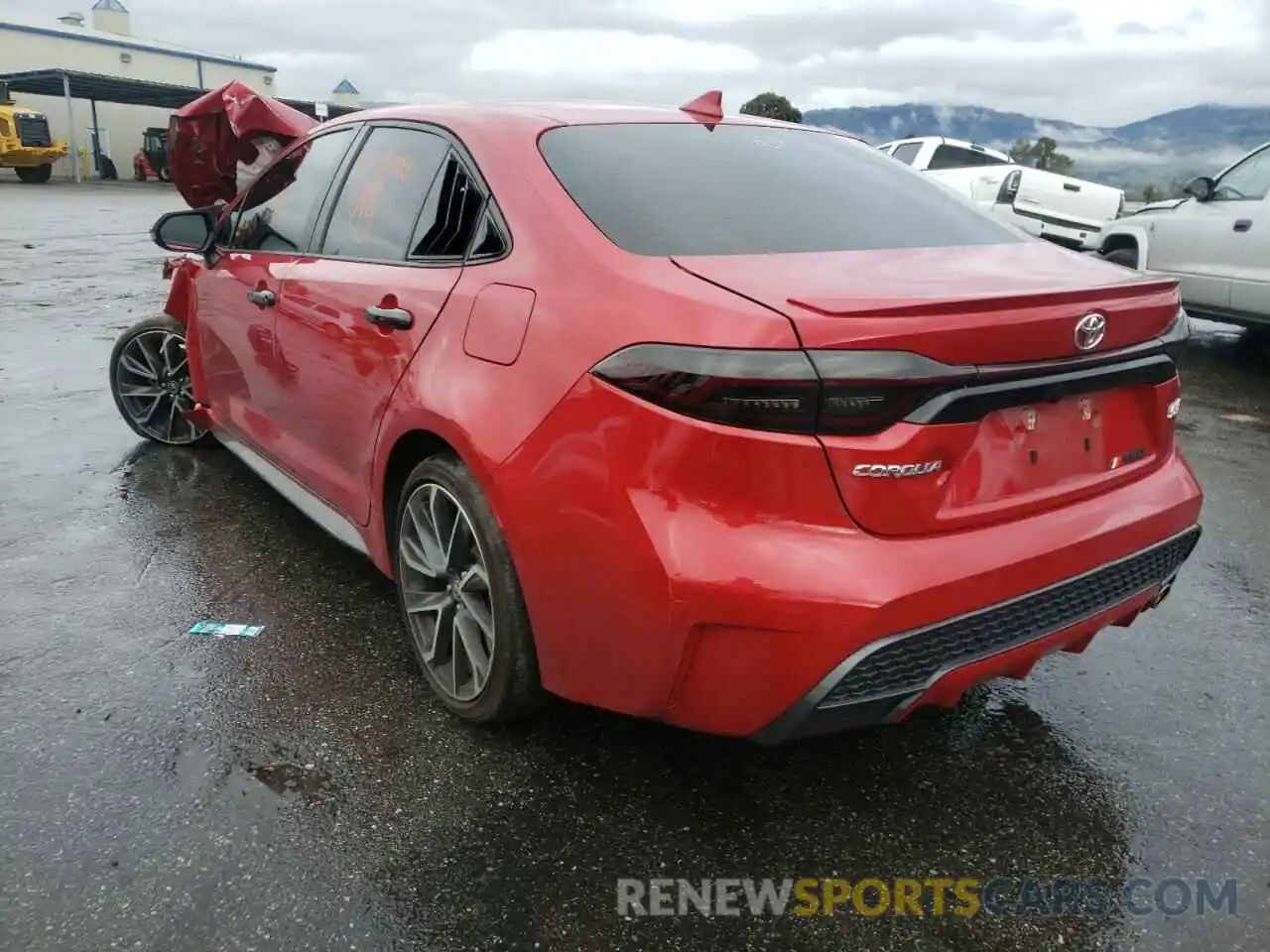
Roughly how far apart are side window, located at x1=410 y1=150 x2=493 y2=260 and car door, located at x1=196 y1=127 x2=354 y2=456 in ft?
2.53

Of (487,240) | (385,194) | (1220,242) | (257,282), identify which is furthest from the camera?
(1220,242)

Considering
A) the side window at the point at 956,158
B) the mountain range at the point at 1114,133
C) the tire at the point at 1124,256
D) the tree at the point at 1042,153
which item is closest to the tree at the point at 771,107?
the mountain range at the point at 1114,133

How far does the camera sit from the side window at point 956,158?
516 inches

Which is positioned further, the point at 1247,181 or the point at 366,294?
the point at 1247,181

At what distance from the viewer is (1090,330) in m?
2.21

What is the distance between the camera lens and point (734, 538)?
196cm

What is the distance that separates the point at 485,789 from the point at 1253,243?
722 cm

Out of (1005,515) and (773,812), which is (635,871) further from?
(1005,515)

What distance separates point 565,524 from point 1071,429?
117cm

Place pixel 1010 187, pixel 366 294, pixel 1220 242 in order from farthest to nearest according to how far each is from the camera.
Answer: pixel 1010 187 < pixel 1220 242 < pixel 366 294

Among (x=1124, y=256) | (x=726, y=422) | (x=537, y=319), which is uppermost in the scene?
(x=537, y=319)

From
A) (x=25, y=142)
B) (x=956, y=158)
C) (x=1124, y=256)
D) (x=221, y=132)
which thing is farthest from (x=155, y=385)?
(x=25, y=142)

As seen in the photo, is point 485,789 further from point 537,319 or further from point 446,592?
point 537,319

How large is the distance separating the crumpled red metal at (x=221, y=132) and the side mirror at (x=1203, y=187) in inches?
268
